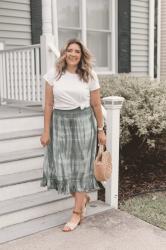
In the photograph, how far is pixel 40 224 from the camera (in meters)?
3.73

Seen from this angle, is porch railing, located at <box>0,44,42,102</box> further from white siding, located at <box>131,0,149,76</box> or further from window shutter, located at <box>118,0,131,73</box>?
white siding, located at <box>131,0,149,76</box>

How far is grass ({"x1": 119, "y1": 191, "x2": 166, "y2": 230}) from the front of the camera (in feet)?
13.2

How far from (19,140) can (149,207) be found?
163cm

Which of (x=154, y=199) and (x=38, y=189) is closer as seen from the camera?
(x=38, y=189)

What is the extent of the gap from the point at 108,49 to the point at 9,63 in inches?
120

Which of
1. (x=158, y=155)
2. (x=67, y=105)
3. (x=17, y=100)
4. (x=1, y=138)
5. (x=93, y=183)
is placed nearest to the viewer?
(x=67, y=105)

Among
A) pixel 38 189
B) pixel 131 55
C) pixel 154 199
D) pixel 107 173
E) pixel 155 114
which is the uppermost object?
pixel 131 55

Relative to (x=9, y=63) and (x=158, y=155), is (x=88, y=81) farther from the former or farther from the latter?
(x=158, y=155)

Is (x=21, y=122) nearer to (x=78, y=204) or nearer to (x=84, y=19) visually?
(x=78, y=204)

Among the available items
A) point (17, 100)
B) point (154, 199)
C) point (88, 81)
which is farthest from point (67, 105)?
point (17, 100)

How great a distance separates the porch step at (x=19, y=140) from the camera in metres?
4.41

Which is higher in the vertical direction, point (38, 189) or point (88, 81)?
point (88, 81)

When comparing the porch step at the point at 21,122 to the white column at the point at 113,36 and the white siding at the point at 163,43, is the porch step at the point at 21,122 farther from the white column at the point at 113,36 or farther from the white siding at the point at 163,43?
the white siding at the point at 163,43

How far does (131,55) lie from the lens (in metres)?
8.54
